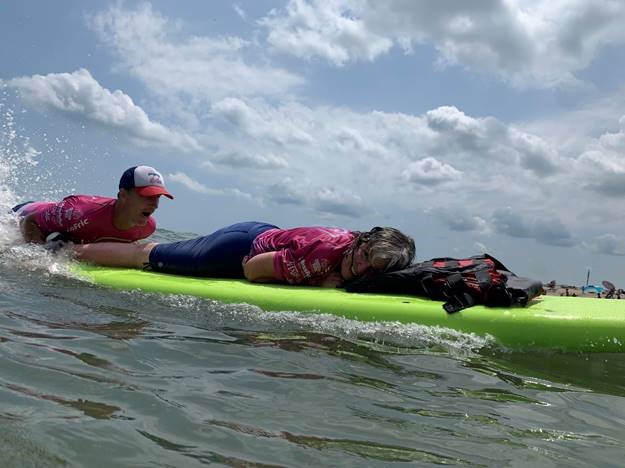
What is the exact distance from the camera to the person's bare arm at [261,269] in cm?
472

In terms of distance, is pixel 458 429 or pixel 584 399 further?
pixel 584 399

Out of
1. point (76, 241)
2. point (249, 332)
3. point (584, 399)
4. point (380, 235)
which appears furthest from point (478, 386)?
point (76, 241)

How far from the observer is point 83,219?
5703 millimetres

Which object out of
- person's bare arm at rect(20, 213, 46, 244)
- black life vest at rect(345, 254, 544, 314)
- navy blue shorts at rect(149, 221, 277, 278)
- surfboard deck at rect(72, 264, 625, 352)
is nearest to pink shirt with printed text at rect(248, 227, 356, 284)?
surfboard deck at rect(72, 264, 625, 352)

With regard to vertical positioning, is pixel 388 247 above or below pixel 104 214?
below

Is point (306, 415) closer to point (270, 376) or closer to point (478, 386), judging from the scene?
point (270, 376)

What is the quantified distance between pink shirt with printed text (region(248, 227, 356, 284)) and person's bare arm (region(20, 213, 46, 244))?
272 cm

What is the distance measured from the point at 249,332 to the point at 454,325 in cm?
127

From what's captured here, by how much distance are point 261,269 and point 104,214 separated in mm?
1958

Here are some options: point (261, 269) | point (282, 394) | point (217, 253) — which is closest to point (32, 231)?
point (217, 253)

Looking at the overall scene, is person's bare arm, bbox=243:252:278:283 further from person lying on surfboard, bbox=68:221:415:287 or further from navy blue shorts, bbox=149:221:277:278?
navy blue shorts, bbox=149:221:277:278

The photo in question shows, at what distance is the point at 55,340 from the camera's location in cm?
293

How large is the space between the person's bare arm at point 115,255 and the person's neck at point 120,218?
284mm

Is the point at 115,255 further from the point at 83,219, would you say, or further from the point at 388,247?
the point at 388,247
